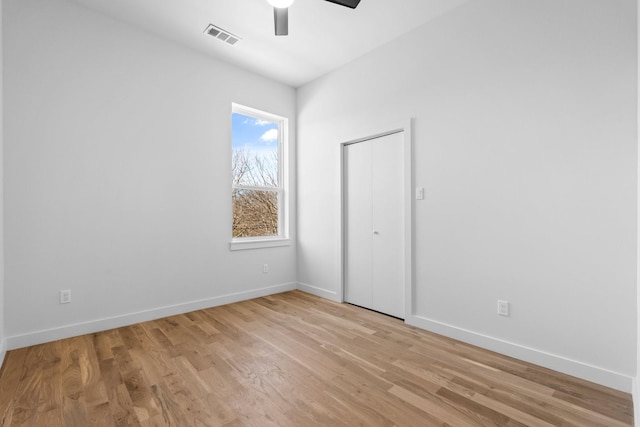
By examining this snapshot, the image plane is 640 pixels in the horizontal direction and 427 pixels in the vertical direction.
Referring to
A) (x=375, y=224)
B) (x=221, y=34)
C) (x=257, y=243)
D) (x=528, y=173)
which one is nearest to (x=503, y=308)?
(x=528, y=173)

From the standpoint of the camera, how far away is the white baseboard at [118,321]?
2.48 m

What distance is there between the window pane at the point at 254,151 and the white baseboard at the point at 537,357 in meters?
2.61

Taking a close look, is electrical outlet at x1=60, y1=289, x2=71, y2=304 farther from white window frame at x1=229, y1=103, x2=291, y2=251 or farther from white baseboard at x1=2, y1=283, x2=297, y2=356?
white window frame at x1=229, y1=103, x2=291, y2=251

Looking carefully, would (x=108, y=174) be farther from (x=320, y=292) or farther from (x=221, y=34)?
(x=320, y=292)

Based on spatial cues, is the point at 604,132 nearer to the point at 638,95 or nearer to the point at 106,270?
the point at 638,95

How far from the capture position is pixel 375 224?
3.45 metres

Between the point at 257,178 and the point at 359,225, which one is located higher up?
the point at 257,178

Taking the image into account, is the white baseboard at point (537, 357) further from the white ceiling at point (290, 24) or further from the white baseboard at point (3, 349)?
the white baseboard at point (3, 349)

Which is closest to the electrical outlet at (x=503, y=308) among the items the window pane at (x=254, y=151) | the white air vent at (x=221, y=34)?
the window pane at (x=254, y=151)

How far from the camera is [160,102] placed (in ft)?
10.5

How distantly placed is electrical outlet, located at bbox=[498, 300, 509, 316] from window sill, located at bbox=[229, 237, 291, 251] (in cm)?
268

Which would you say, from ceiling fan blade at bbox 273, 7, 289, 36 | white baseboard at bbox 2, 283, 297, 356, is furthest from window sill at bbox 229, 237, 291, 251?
ceiling fan blade at bbox 273, 7, 289, 36

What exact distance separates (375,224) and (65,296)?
300 centimetres

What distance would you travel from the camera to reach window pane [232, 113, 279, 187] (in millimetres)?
3955
